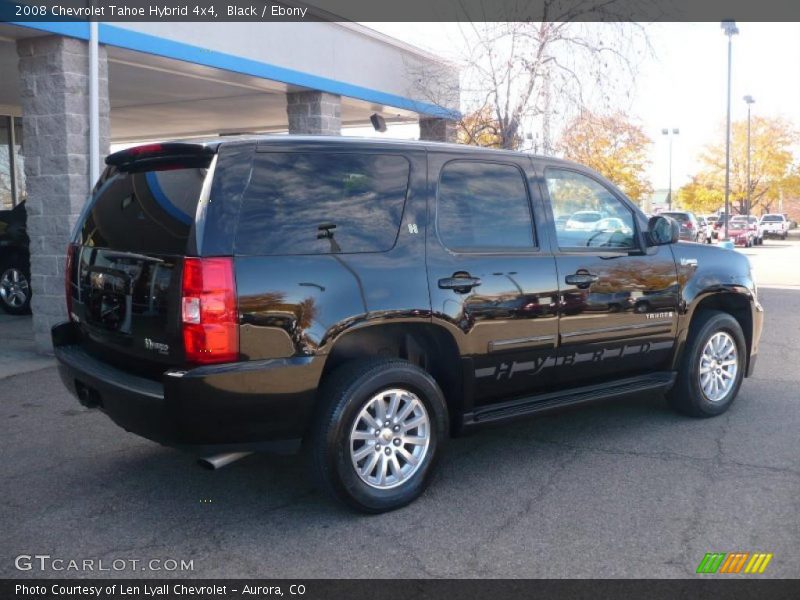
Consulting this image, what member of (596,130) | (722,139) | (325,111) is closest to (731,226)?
(722,139)

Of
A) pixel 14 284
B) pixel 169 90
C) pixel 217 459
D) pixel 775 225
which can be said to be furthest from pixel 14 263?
pixel 775 225

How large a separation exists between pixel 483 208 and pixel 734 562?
2354 millimetres

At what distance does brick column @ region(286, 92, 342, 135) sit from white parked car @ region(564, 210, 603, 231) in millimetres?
6943

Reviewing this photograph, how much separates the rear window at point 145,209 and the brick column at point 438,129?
1122cm

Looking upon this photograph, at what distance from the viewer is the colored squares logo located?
3736 mm

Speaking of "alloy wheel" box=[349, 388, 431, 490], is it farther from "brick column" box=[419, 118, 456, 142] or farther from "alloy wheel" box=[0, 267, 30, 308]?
"brick column" box=[419, 118, 456, 142]

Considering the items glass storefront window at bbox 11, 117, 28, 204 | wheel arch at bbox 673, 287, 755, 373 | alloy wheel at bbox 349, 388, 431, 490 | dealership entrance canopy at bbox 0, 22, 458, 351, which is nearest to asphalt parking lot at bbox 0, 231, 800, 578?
alloy wheel at bbox 349, 388, 431, 490

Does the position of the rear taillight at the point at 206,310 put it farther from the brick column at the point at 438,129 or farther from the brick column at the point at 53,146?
the brick column at the point at 438,129

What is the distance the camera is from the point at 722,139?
5934 centimetres
